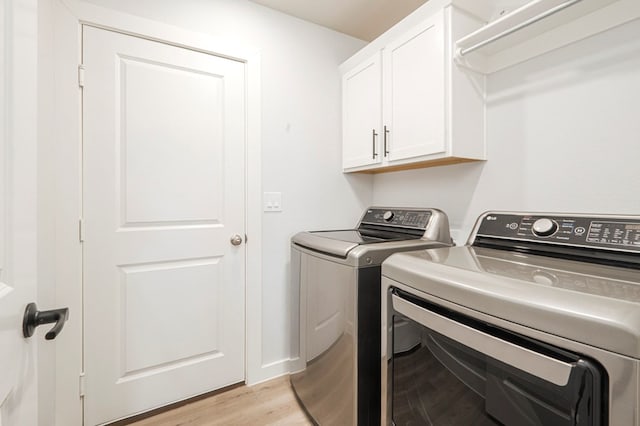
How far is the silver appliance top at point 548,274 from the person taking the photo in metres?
0.55

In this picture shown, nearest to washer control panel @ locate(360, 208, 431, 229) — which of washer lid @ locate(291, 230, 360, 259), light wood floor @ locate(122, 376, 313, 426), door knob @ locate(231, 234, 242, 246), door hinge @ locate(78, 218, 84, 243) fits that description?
washer lid @ locate(291, 230, 360, 259)

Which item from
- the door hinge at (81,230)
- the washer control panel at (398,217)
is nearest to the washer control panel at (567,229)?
the washer control panel at (398,217)

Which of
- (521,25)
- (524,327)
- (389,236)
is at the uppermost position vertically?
(521,25)

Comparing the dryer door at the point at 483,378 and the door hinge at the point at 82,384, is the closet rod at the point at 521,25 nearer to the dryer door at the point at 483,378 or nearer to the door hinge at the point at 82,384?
the dryer door at the point at 483,378

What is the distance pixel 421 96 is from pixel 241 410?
198 cm

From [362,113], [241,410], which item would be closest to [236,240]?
[241,410]

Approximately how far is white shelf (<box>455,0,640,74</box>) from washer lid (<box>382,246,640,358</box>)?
93 cm

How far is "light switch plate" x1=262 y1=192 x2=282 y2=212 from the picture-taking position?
191 cm

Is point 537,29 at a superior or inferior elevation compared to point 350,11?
inferior

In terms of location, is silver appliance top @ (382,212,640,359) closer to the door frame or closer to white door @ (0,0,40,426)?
white door @ (0,0,40,426)

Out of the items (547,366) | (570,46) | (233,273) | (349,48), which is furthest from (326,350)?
(349,48)

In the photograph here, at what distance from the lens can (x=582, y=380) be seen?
0.56 m

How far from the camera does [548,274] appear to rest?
2.56 ft

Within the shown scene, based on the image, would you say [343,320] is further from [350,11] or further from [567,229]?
[350,11]
